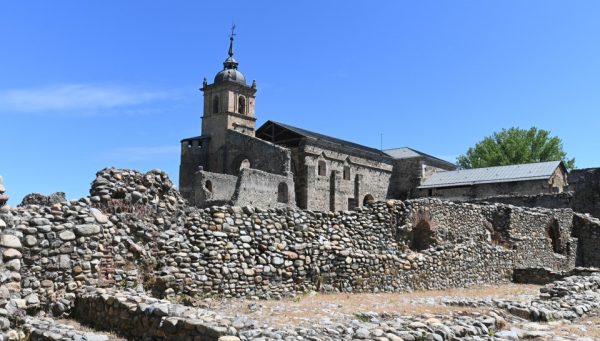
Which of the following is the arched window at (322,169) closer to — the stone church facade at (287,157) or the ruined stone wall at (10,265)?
the stone church facade at (287,157)

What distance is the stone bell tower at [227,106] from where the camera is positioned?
51.9 meters

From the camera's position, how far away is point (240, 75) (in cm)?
5541

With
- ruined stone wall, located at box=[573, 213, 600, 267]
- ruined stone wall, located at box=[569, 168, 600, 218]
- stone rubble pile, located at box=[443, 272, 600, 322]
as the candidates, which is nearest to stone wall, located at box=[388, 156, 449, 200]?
ruined stone wall, located at box=[569, 168, 600, 218]

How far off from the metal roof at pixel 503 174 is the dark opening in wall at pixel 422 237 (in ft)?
95.7

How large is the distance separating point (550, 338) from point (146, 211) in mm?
6364

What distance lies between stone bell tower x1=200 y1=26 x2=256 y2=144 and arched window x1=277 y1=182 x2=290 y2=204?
12.7 metres

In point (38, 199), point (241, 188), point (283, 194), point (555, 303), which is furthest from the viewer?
point (283, 194)

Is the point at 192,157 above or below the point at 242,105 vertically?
below

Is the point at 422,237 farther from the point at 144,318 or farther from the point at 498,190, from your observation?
the point at 498,190

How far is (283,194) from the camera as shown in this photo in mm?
40531

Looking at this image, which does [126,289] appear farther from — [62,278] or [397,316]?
[397,316]

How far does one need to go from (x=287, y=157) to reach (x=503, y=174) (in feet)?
54.5

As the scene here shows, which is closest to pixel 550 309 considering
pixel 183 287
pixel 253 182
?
pixel 183 287

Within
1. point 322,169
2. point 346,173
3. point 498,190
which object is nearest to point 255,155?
point 322,169
